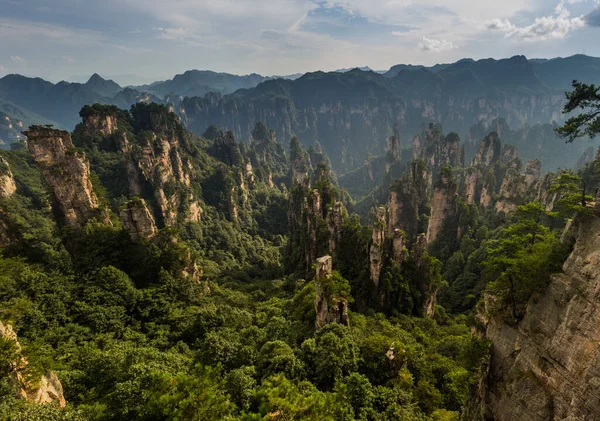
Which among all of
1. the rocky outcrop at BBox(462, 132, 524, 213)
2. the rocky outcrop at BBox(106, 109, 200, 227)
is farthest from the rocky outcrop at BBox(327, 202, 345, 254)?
the rocky outcrop at BBox(462, 132, 524, 213)

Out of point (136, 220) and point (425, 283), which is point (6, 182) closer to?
point (136, 220)

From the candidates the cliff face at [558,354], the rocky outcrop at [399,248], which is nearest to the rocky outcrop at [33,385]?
the cliff face at [558,354]

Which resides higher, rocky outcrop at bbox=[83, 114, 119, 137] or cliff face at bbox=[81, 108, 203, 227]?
rocky outcrop at bbox=[83, 114, 119, 137]

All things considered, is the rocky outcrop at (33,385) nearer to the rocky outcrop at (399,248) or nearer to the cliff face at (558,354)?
the cliff face at (558,354)

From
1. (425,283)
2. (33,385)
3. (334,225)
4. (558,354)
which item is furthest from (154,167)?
(558,354)

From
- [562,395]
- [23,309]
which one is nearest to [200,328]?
[23,309]

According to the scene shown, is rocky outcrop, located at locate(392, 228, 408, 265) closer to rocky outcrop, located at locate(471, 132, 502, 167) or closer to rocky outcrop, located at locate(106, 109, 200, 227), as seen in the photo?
rocky outcrop, located at locate(106, 109, 200, 227)

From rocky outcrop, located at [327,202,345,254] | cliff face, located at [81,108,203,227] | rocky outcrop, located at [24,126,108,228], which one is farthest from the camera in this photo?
cliff face, located at [81,108,203,227]
